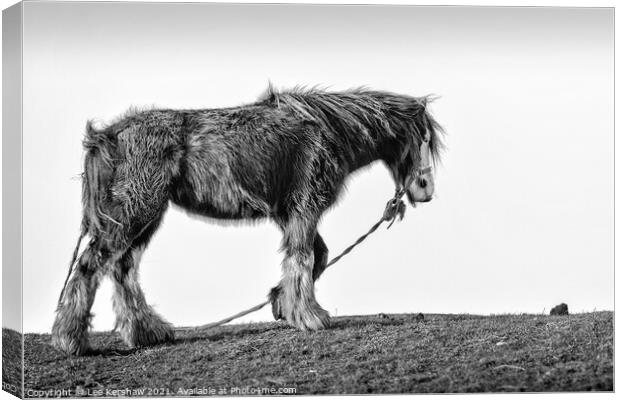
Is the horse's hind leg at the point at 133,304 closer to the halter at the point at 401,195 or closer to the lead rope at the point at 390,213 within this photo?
the lead rope at the point at 390,213

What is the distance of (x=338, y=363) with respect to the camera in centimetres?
1223

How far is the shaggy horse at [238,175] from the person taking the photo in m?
12.3

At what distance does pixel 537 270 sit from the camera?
13258mm

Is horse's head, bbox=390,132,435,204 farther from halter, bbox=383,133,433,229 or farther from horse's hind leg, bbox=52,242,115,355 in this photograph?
horse's hind leg, bbox=52,242,115,355

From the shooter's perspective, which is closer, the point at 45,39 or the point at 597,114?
the point at 45,39

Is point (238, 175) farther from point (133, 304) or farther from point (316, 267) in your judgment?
point (133, 304)

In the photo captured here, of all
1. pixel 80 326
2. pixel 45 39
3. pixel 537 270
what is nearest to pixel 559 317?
pixel 537 270

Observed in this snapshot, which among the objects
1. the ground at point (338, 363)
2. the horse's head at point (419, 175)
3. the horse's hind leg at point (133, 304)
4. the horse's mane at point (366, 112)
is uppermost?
the horse's mane at point (366, 112)

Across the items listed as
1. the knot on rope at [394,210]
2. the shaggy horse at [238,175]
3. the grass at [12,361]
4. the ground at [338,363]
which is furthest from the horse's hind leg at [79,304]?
the knot on rope at [394,210]

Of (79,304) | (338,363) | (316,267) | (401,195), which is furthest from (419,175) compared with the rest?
(79,304)

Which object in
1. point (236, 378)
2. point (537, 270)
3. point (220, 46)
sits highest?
point (220, 46)

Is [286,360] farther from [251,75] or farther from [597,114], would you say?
[597,114]

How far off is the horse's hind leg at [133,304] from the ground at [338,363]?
16 cm

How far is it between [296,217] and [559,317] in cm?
325
